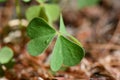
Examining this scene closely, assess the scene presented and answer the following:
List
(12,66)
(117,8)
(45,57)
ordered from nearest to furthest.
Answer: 1. (12,66)
2. (45,57)
3. (117,8)

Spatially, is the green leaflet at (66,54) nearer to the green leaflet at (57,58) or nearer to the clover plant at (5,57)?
the green leaflet at (57,58)

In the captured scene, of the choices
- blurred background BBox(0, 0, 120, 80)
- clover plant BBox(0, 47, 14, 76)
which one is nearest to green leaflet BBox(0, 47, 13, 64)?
clover plant BBox(0, 47, 14, 76)

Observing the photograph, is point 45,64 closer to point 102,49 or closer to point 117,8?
point 102,49

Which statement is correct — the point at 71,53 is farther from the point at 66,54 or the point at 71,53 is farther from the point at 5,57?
the point at 5,57

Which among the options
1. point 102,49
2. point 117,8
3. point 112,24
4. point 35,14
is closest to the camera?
point 35,14

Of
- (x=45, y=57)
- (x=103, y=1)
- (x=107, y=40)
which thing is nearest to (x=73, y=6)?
(x=103, y=1)

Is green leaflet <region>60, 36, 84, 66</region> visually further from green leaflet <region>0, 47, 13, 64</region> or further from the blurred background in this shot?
green leaflet <region>0, 47, 13, 64</region>

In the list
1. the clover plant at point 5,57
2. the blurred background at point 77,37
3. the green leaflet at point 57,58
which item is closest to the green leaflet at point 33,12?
the blurred background at point 77,37
